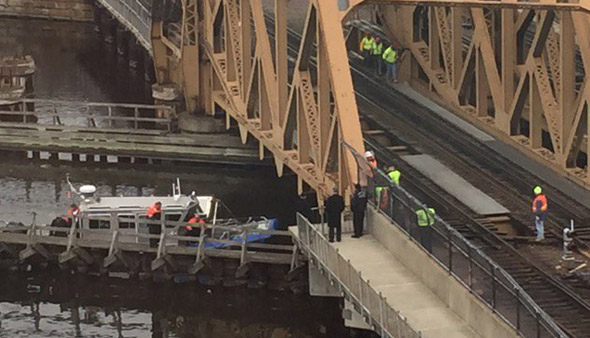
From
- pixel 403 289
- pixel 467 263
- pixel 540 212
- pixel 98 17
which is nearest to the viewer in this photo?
pixel 467 263

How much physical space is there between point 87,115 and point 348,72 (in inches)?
1097

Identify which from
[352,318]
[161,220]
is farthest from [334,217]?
[161,220]

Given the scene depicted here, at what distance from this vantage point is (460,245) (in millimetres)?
42688

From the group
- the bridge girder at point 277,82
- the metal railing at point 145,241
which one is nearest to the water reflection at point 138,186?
the bridge girder at point 277,82

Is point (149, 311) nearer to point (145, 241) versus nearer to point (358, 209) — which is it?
point (145, 241)

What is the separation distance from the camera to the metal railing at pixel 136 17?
81.9m

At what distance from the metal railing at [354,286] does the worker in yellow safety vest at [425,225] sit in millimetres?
1848

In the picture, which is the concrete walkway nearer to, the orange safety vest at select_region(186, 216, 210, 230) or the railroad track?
the railroad track

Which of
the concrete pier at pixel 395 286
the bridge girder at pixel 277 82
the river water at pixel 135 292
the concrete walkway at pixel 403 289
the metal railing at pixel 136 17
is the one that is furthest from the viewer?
the metal railing at pixel 136 17

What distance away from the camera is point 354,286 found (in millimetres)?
44938

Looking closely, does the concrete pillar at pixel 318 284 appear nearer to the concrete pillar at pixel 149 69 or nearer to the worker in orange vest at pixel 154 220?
the worker in orange vest at pixel 154 220

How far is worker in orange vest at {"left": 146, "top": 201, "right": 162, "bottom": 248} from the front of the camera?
5681 cm

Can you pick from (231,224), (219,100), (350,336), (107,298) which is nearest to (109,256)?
(107,298)

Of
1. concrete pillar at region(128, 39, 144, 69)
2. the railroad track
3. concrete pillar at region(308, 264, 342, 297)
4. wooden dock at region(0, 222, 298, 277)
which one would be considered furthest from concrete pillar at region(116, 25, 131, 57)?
concrete pillar at region(308, 264, 342, 297)
